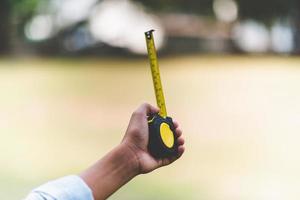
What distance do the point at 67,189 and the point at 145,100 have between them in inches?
181

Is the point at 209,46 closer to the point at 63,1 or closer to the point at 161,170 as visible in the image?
the point at 63,1

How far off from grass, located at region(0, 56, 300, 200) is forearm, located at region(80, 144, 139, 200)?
1.86 meters

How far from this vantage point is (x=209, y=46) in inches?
587

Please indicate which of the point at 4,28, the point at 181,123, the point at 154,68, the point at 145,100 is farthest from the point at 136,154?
the point at 4,28

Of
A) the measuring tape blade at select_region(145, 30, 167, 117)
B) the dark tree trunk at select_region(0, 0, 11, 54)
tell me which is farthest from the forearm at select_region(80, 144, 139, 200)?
the dark tree trunk at select_region(0, 0, 11, 54)

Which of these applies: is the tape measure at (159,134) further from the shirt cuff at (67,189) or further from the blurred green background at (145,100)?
the blurred green background at (145,100)

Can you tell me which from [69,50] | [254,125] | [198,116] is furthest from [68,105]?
[69,50]

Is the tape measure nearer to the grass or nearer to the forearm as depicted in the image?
the forearm

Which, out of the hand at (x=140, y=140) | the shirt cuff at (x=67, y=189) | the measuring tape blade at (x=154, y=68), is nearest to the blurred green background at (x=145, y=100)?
the measuring tape blade at (x=154, y=68)

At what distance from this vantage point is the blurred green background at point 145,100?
352 centimetres

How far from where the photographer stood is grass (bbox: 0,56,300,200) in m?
3.39

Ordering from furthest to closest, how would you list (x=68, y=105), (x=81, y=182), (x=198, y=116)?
(x=68, y=105) < (x=198, y=116) < (x=81, y=182)

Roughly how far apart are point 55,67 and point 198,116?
187 inches

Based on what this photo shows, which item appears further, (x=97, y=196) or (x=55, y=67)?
(x=55, y=67)
